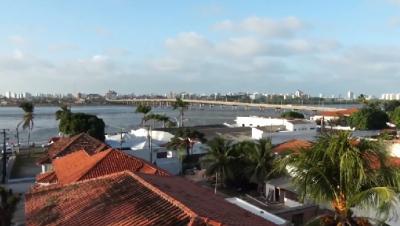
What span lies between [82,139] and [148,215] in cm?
2444

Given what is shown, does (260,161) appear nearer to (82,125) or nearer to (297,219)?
(297,219)

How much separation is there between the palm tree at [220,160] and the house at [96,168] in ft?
30.0

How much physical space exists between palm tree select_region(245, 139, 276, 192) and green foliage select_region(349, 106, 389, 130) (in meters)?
39.5

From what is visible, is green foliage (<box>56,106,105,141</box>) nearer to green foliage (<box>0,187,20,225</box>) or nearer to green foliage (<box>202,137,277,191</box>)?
green foliage (<box>202,137,277,191</box>)

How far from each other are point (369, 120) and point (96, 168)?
2119 inches

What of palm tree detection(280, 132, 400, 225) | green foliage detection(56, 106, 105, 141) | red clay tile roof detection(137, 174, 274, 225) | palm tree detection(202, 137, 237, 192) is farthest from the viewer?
green foliage detection(56, 106, 105, 141)

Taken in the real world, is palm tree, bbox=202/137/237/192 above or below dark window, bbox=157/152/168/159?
above

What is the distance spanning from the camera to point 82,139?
3475 centimetres

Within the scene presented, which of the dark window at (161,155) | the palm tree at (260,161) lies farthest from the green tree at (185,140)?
the palm tree at (260,161)

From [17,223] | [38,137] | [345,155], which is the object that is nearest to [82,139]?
[17,223]

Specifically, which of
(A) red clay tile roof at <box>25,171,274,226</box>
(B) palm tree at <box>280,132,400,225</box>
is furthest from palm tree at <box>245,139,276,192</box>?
(B) palm tree at <box>280,132,400,225</box>

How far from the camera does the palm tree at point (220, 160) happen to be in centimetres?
3173

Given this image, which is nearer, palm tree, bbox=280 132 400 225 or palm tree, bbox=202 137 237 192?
palm tree, bbox=280 132 400 225

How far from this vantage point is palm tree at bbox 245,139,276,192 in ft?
98.0
